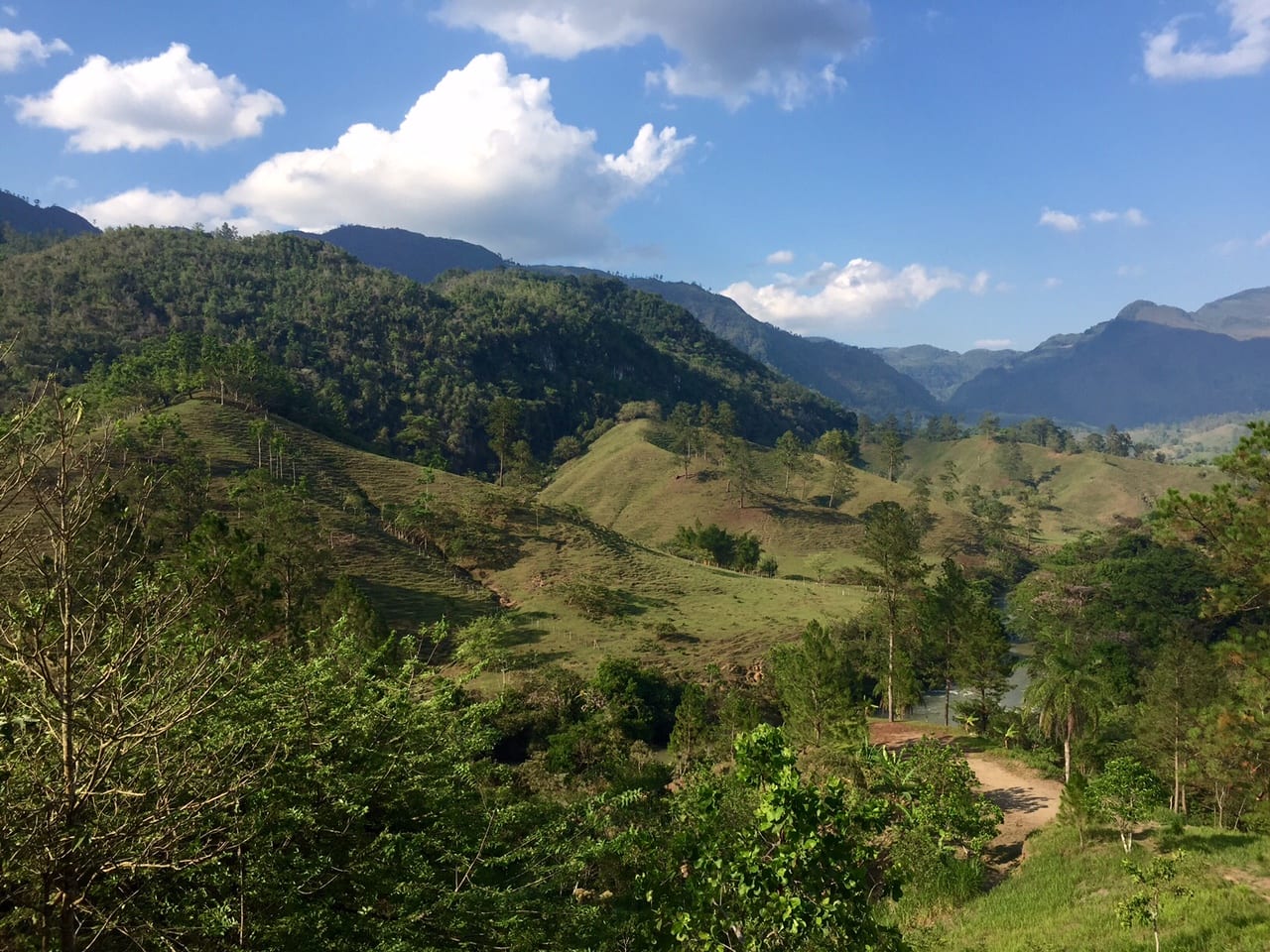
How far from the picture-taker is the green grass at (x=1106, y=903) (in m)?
13.0

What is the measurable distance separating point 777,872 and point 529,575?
6505cm

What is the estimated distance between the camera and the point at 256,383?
95.4 metres

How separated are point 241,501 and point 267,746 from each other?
184ft

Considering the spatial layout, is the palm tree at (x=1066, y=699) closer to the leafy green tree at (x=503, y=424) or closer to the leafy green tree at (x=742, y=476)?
the leafy green tree at (x=503, y=424)

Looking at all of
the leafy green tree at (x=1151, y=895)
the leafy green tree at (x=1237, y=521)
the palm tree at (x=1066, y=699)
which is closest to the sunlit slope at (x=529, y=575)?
the palm tree at (x=1066, y=699)

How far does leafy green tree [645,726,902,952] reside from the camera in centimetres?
686

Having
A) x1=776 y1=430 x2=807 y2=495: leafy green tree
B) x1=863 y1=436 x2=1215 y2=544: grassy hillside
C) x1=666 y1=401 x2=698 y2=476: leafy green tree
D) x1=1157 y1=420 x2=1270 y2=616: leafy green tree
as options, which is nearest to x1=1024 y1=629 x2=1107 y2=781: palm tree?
x1=1157 y1=420 x2=1270 y2=616: leafy green tree

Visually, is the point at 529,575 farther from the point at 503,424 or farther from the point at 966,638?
the point at 966,638

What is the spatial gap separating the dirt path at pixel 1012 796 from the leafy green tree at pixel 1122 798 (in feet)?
12.5

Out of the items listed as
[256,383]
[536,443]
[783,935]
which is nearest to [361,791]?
[783,935]

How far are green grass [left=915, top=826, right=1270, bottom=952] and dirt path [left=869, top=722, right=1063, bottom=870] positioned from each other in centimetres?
255

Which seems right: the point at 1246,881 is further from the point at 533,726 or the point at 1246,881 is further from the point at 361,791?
the point at 533,726

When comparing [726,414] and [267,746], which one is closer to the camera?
[267,746]

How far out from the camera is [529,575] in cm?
7025
